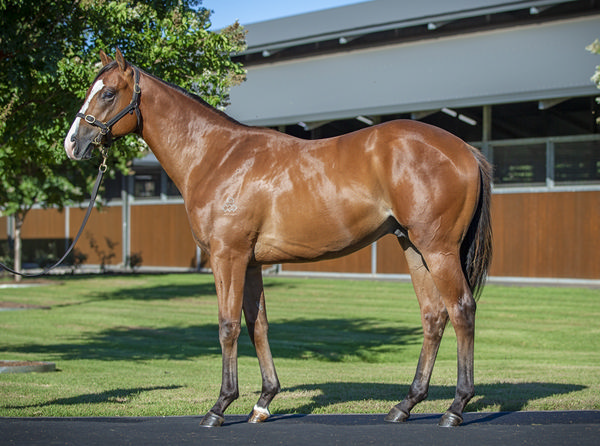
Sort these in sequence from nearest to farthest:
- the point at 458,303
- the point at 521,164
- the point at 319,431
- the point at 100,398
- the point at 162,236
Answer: the point at 319,431 < the point at 458,303 < the point at 100,398 < the point at 521,164 < the point at 162,236

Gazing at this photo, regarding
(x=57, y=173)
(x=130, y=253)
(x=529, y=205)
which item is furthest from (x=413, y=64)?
(x=130, y=253)

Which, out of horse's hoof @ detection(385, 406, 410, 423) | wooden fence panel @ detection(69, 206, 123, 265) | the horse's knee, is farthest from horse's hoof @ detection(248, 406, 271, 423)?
wooden fence panel @ detection(69, 206, 123, 265)

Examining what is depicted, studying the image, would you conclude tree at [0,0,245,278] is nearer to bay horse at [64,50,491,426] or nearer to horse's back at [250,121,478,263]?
bay horse at [64,50,491,426]

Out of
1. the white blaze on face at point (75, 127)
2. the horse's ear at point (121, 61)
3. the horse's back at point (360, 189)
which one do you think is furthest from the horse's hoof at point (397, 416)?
the horse's ear at point (121, 61)

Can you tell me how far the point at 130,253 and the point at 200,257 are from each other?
449cm

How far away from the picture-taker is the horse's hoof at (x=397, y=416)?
6.05 meters

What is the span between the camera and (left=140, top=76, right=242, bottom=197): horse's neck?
21.9ft

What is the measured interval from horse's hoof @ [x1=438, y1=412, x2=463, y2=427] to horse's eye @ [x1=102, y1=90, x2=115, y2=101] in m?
3.81

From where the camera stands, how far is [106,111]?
259 inches

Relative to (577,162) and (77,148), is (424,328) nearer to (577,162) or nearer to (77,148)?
(77,148)

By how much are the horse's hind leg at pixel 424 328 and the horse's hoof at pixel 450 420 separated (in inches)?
15.1

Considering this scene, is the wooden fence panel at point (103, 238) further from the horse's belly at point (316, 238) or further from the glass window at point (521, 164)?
the horse's belly at point (316, 238)

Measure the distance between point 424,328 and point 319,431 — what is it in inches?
52.4

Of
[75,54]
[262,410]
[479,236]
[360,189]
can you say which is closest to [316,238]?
[360,189]
